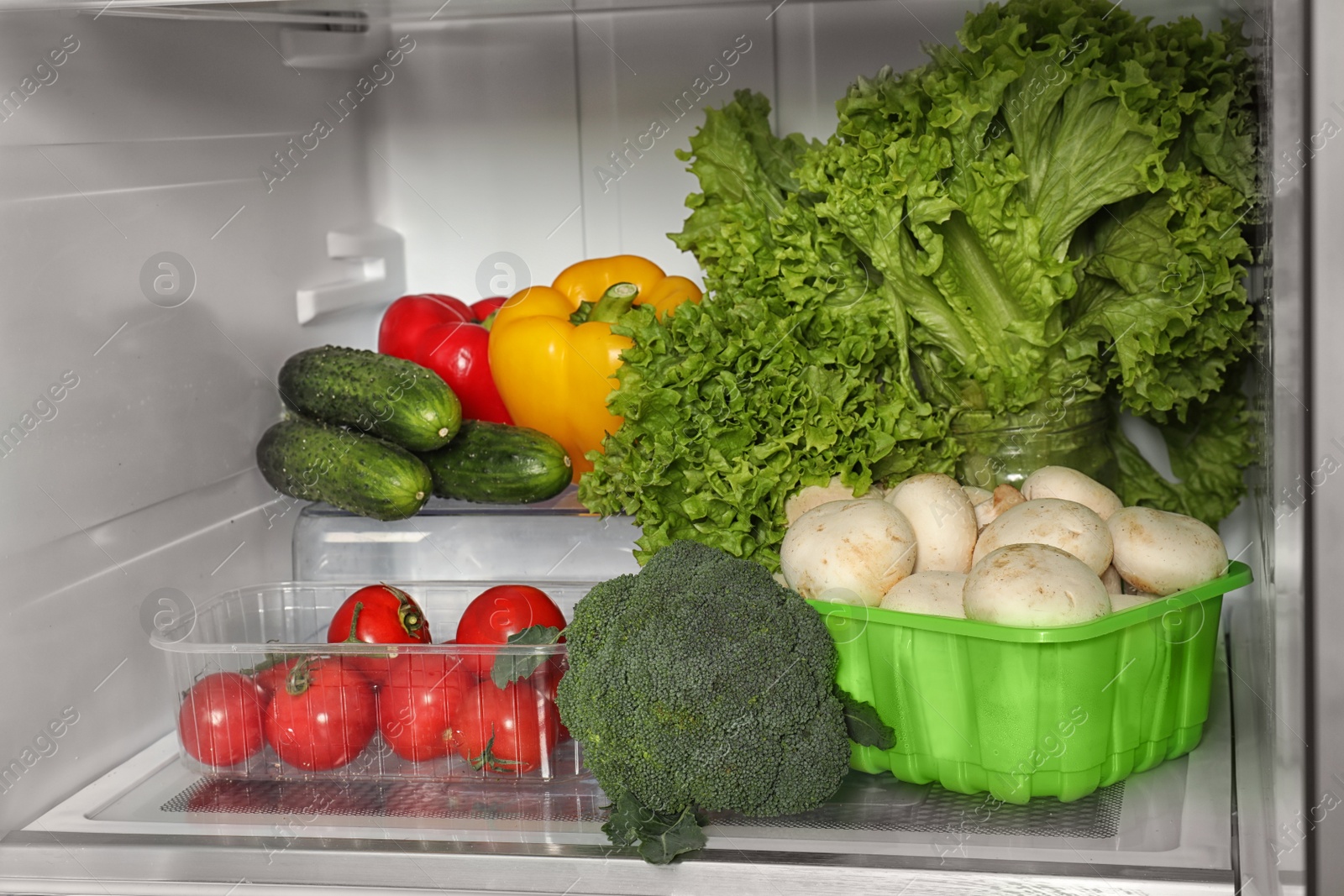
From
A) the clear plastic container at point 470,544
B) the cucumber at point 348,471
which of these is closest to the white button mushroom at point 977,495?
the clear plastic container at point 470,544

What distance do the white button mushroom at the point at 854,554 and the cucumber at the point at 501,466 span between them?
40 centimetres

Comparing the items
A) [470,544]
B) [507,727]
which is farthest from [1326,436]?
[470,544]

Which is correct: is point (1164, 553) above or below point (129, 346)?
below

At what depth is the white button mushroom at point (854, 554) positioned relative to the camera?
97 centimetres

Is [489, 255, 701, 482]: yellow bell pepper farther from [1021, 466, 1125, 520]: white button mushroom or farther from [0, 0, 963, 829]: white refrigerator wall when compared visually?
[1021, 466, 1125, 520]: white button mushroom

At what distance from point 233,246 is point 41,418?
0.33 metres

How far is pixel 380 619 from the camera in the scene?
1.10m

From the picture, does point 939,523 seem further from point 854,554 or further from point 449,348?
point 449,348

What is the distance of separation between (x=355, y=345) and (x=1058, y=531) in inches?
37.8

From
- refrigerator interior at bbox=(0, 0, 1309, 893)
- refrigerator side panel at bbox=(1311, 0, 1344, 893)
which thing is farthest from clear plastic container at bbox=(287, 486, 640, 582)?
refrigerator side panel at bbox=(1311, 0, 1344, 893)

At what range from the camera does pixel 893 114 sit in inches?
43.5

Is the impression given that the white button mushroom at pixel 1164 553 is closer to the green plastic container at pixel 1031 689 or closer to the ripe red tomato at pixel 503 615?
the green plastic container at pixel 1031 689

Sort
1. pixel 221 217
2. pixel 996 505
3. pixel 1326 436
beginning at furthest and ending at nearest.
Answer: pixel 221 217, pixel 996 505, pixel 1326 436

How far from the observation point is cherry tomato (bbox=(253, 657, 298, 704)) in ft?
3.46
